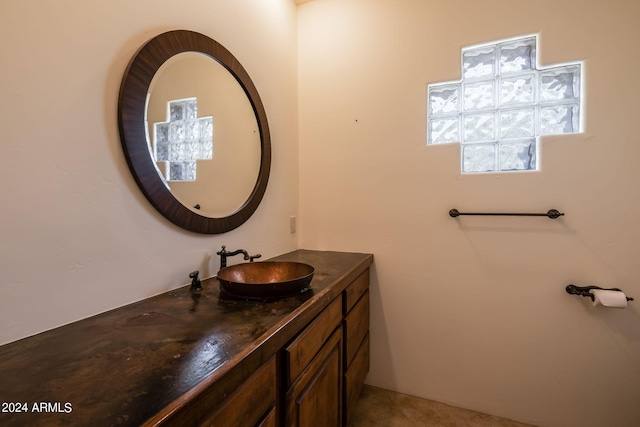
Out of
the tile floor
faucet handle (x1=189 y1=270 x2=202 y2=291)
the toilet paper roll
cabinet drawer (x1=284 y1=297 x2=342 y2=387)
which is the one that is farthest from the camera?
the tile floor

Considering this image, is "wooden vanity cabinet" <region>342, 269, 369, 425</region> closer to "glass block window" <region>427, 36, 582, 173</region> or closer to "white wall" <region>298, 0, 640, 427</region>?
"white wall" <region>298, 0, 640, 427</region>

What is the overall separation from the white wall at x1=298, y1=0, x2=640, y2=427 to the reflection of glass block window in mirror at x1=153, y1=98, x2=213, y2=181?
0.88 meters

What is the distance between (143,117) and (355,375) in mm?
1529

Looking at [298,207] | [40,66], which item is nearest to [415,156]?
[298,207]

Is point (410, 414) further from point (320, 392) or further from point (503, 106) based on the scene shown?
point (503, 106)

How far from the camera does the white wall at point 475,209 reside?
1.45 m

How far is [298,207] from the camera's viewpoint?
6.90 ft

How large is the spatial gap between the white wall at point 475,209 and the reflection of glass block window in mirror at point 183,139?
88cm

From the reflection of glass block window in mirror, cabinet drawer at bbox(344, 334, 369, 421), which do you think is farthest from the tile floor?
the reflection of glass block window in mirror

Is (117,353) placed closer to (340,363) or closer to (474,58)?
(340,363)

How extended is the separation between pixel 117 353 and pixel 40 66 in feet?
2.50

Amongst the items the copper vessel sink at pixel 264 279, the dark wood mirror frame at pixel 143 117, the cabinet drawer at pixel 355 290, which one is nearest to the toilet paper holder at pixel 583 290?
the cabinet drawer at pixel 355 290

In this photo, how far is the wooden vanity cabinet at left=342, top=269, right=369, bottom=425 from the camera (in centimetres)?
141

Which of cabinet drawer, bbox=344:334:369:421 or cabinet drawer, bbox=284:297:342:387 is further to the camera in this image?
cabinet drawer, bbox=344:334:369:421
